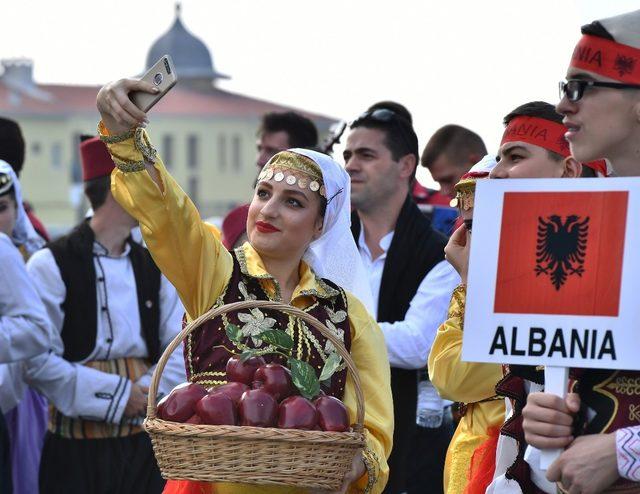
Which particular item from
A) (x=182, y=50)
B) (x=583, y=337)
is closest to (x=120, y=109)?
(x=583, y=337)

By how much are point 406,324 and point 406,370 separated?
0.31 m

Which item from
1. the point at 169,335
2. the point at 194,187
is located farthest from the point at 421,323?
the point at 194,187

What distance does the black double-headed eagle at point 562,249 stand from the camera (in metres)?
3.50

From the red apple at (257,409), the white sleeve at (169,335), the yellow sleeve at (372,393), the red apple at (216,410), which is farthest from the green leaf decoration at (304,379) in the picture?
the white sleeve at (169,335)

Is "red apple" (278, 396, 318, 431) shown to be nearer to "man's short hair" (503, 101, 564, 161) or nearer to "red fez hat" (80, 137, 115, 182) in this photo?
"man's short hair" (503, 101, 564, 161)

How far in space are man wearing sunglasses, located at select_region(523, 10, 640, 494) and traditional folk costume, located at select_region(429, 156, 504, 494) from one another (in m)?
1.12

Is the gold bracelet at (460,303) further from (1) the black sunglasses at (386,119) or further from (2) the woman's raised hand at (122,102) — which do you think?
(1) the black sunglasses at (386,119)

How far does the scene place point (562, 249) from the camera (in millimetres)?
3502

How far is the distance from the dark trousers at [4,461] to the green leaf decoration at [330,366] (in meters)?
2.49

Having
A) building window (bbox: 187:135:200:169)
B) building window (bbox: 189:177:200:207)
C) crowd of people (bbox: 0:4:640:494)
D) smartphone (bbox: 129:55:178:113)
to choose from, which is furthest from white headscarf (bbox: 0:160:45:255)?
building window (bbox: 187:135:200:169)

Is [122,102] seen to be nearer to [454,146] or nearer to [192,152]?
[454,146]

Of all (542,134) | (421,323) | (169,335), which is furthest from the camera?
(169,335)

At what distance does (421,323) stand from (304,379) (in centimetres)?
230

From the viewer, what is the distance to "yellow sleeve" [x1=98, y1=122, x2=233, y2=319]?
171 inches
